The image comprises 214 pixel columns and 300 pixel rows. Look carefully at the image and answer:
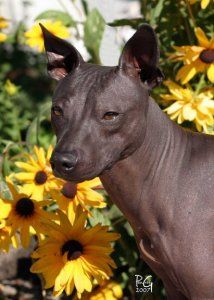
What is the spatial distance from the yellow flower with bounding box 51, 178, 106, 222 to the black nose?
608 mm

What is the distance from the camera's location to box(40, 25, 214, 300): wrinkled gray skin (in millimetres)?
1672

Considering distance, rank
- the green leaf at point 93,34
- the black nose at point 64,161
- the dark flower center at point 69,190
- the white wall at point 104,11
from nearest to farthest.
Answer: the black nose at point 64,161 < the dark flower center at point 69,190 < the green leaf at point 93,34 < the white wall at point 104,11

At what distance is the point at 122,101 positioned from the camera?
170cm

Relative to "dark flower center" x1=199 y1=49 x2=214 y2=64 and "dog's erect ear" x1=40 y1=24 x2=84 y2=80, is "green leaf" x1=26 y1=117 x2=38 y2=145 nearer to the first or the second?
"dark flower center" x1=199 y1=49 x2=214 y2=64

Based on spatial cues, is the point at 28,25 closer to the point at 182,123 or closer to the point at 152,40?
the point at 182,123

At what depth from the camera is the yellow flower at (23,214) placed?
7.32ft

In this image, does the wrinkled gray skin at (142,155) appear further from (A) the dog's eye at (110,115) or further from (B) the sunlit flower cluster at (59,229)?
(B) the sunlit flower cluster at (59,229)

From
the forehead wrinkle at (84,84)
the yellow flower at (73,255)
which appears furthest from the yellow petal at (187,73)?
the forehead wrinkle at (84,84)

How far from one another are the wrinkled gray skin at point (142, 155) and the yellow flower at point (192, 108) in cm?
42

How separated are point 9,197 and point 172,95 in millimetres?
651

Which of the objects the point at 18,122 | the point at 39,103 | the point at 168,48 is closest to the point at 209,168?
the point at 168,48

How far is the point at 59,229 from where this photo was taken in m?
2.17

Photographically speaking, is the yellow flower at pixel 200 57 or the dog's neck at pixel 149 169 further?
the yellow flower at pixel 200 57

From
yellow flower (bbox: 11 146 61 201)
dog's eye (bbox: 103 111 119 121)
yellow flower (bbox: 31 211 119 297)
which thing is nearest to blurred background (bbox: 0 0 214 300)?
yellow flower (bbox: 11 146 61 201)
